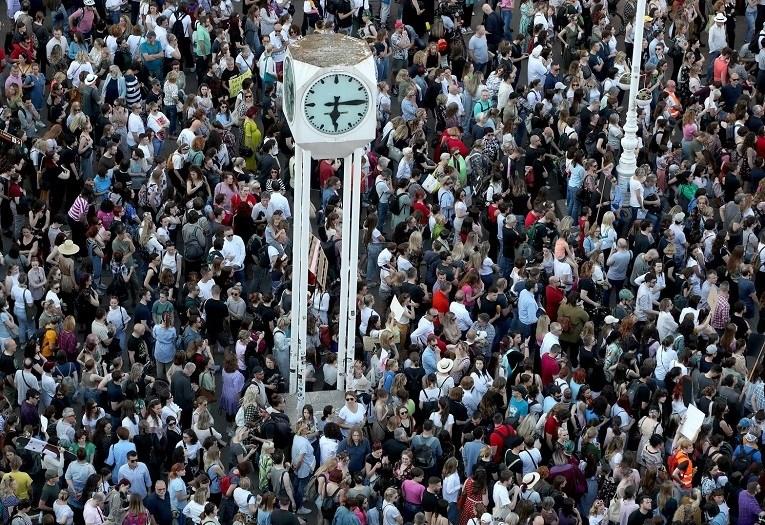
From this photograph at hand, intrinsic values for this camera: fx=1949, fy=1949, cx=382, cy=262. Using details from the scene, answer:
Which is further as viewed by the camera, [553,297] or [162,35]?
[162,35]

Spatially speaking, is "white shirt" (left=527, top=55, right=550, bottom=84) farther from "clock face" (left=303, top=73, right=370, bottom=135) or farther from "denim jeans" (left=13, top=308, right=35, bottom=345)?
"denim jeans" (left=13, top=308, right=35, bottom=345)

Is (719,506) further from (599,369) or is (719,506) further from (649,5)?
(649,5)

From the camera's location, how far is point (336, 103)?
23.7 meters

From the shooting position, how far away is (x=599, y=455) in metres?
23.7

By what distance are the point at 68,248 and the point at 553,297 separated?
264 inches

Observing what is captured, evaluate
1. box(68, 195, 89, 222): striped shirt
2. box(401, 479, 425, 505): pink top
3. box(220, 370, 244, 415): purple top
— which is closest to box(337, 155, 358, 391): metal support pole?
box(220, 370, 244, 415): purple top

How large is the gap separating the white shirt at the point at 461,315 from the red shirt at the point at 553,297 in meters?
1.31

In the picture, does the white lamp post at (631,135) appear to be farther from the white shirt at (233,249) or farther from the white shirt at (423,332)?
the white shirt at (233,249)

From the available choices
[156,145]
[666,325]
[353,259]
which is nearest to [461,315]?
[353,259]

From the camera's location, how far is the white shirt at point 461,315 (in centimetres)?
2580

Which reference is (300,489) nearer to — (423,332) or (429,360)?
(429,360)

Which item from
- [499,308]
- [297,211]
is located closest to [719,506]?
[499,308]

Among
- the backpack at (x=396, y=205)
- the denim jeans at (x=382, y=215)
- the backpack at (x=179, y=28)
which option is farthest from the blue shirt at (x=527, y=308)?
the backpack at (x=179, y=28)

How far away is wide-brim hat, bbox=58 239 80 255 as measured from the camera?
26.8 meters
